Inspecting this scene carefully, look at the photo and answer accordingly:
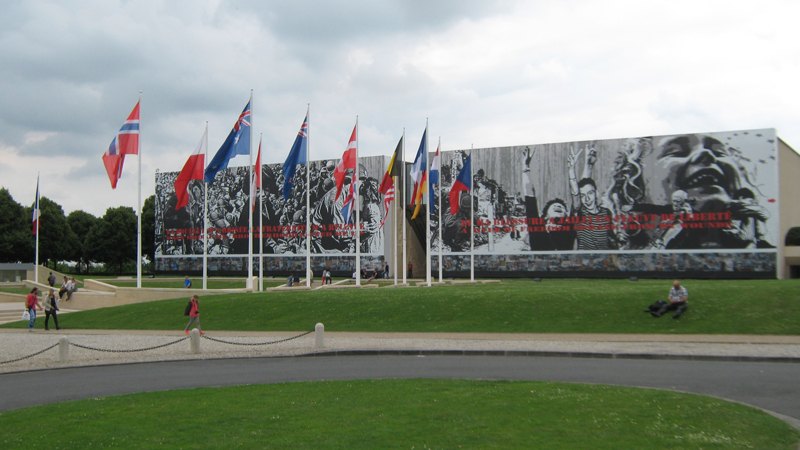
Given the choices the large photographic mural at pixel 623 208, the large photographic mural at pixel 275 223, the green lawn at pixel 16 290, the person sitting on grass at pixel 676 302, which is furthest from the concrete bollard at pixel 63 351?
the large photographic mural at pixel 275 223

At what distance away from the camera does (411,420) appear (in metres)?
9.02

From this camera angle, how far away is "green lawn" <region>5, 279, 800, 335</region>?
22156 mm

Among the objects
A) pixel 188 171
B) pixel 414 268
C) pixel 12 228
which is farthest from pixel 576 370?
pixel 12 228

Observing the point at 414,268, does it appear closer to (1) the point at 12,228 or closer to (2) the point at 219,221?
(2) the point at 219,221

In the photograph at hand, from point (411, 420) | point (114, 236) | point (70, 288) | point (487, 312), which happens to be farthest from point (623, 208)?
point (114, 236)

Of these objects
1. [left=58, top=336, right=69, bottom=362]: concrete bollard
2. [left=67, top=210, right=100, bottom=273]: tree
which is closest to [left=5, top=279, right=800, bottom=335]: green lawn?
[left=58, top=336, right=69, bottom=362]: concrete bollard

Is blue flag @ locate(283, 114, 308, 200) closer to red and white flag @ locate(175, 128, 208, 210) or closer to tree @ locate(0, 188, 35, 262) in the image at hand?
red and white flag @ locate(175, 128, 208, 210)

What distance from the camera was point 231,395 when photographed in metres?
11.6

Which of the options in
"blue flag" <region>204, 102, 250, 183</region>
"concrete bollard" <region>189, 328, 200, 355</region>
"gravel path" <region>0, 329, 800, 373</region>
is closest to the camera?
"gravel path" <region>0, 329, 800, 373</region>

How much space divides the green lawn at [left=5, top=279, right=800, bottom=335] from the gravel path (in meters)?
1.42

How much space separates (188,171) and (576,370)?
24021mm

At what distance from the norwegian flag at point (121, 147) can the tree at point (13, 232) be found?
51322 mm

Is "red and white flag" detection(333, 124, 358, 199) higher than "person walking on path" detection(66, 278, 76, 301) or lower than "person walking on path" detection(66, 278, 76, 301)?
higher

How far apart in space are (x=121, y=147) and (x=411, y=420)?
88.6ft
